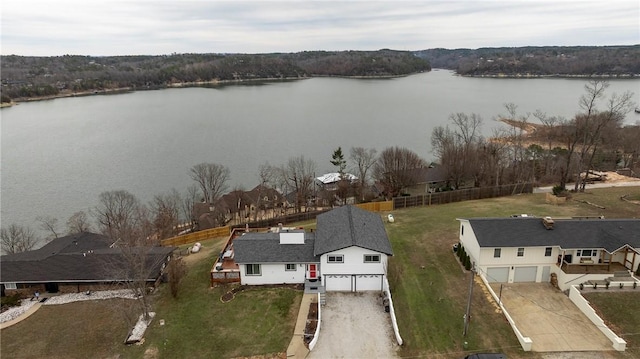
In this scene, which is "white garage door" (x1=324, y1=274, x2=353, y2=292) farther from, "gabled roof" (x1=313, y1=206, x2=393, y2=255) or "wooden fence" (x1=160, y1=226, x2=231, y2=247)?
"wooden fence" (x1=160, y1=226, x2=231, y2=247)

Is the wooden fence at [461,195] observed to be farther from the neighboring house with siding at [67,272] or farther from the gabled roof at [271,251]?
the neighboring house with siding at [67,272]

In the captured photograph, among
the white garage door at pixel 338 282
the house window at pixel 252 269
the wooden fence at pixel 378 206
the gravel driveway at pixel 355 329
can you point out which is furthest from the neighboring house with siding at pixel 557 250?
the wooden fence at pixel 378 206

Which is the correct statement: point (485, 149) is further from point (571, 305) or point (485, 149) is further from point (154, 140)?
point (154, 140)

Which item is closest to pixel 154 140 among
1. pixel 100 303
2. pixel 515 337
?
pixel 100 303

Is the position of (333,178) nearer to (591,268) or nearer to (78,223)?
(78,223)

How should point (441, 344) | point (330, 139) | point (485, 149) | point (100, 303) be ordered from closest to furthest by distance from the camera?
1. point (441, 344)
2. point (100, 303)
3. point (485, 149)
4. point (330, 139)

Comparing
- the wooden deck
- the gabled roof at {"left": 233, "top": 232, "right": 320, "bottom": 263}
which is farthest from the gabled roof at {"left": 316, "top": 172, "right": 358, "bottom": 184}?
the wooden deck

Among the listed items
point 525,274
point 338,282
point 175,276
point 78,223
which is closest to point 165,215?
point 78,223
